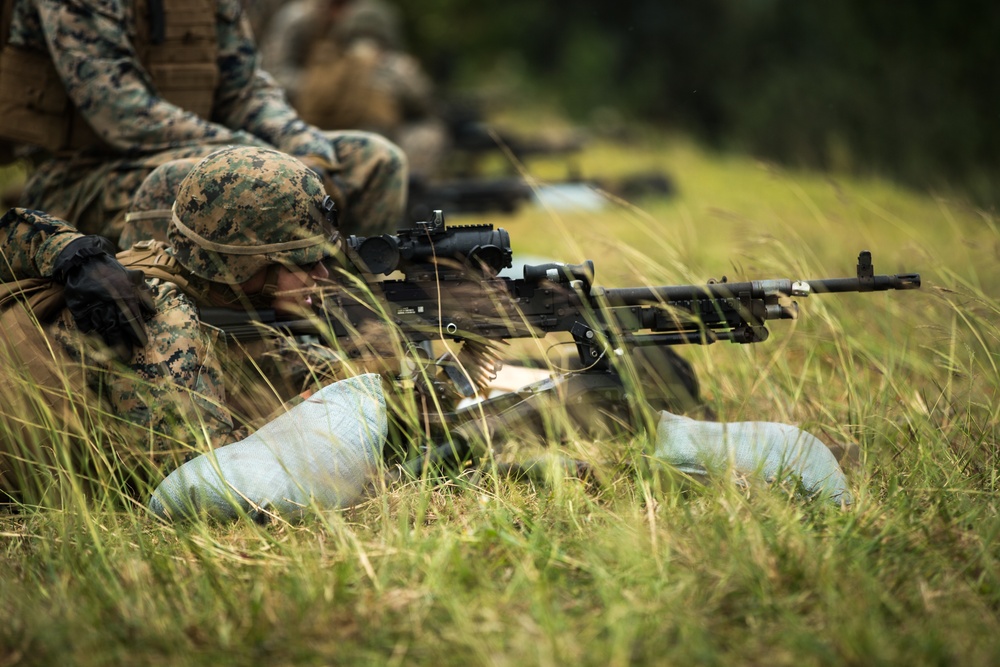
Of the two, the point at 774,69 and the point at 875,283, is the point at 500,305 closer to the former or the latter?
the point at 875,283

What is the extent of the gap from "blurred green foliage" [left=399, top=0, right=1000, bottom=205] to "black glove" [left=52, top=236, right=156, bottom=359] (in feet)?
26.3

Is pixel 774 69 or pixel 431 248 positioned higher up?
pixel 431 248

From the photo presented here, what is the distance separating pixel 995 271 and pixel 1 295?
4.98 metres

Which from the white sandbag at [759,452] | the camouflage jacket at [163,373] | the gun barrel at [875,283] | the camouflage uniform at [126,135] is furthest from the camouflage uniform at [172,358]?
the gun barrel at [875,283]

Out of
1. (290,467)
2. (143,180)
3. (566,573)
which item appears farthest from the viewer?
(143,180)

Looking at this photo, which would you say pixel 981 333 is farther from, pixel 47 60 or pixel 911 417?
pixel 47 60

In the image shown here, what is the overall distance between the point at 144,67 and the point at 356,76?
6723 mm

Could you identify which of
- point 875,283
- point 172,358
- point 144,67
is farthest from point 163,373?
point 875,283

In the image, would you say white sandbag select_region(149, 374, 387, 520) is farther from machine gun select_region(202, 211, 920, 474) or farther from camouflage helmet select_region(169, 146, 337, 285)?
camouflage helmet select_region(169, 146, 337, 285)

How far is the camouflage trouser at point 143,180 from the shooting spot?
432cm

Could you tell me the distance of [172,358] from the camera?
3.18 meters

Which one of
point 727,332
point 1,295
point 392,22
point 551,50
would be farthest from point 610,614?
point 551,50

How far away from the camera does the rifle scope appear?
3.27 metres

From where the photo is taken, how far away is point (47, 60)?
4.48 m
